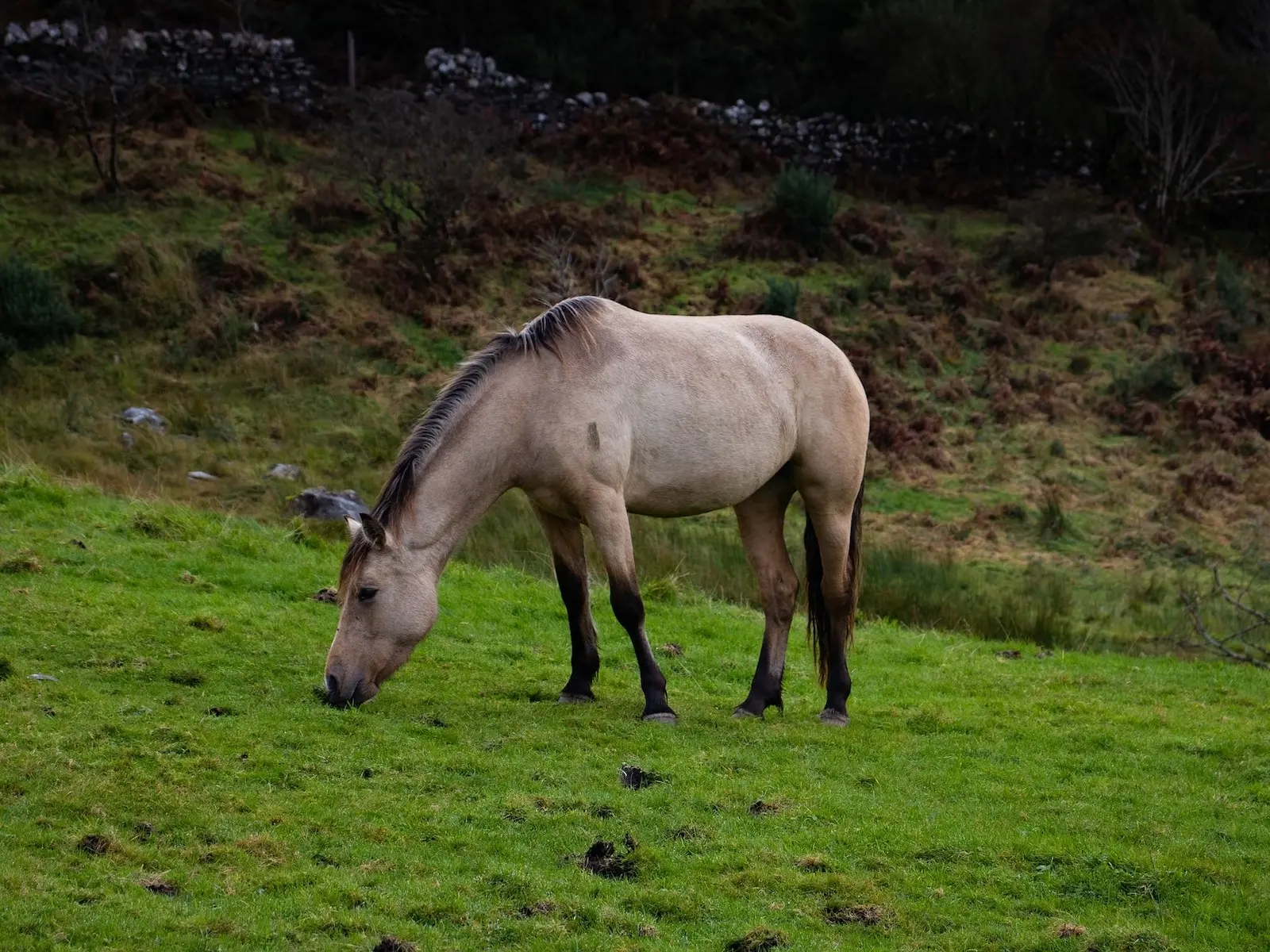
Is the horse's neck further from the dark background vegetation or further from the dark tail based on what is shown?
the dark background vegetation

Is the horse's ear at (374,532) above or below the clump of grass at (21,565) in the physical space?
above

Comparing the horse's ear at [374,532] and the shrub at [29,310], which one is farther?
the shrub at [29,310]

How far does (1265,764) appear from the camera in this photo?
7.66 meters

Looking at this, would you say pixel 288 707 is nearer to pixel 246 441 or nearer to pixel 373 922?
pixel 373 922

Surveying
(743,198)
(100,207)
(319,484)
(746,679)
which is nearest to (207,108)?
(100,207)

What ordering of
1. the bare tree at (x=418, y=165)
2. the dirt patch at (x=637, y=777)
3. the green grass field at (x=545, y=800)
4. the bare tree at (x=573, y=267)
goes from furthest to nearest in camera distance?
the bare tree at (x=418, y=165)
the bare tree at (x=573, y=267)
the dirt patch at (x=637, y=777)
the green grass field at (x=545, y=800)

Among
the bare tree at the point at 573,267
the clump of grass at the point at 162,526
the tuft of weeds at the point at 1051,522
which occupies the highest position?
the clump of grass at the point at 162,526

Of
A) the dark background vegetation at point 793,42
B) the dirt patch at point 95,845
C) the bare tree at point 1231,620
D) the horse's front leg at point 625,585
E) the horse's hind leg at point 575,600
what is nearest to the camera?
the dirt patch at point 95,845

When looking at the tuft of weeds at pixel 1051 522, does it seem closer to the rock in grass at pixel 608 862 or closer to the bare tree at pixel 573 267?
the bare tree at pixel 573 267

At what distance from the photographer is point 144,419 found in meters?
18.3

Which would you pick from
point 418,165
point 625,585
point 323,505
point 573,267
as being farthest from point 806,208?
point 625,585

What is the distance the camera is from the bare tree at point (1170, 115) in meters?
27.2

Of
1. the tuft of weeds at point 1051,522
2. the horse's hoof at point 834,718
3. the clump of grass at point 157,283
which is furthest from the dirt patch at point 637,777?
the clump of grass at point 157,283

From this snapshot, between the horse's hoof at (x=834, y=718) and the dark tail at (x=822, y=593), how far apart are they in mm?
374
